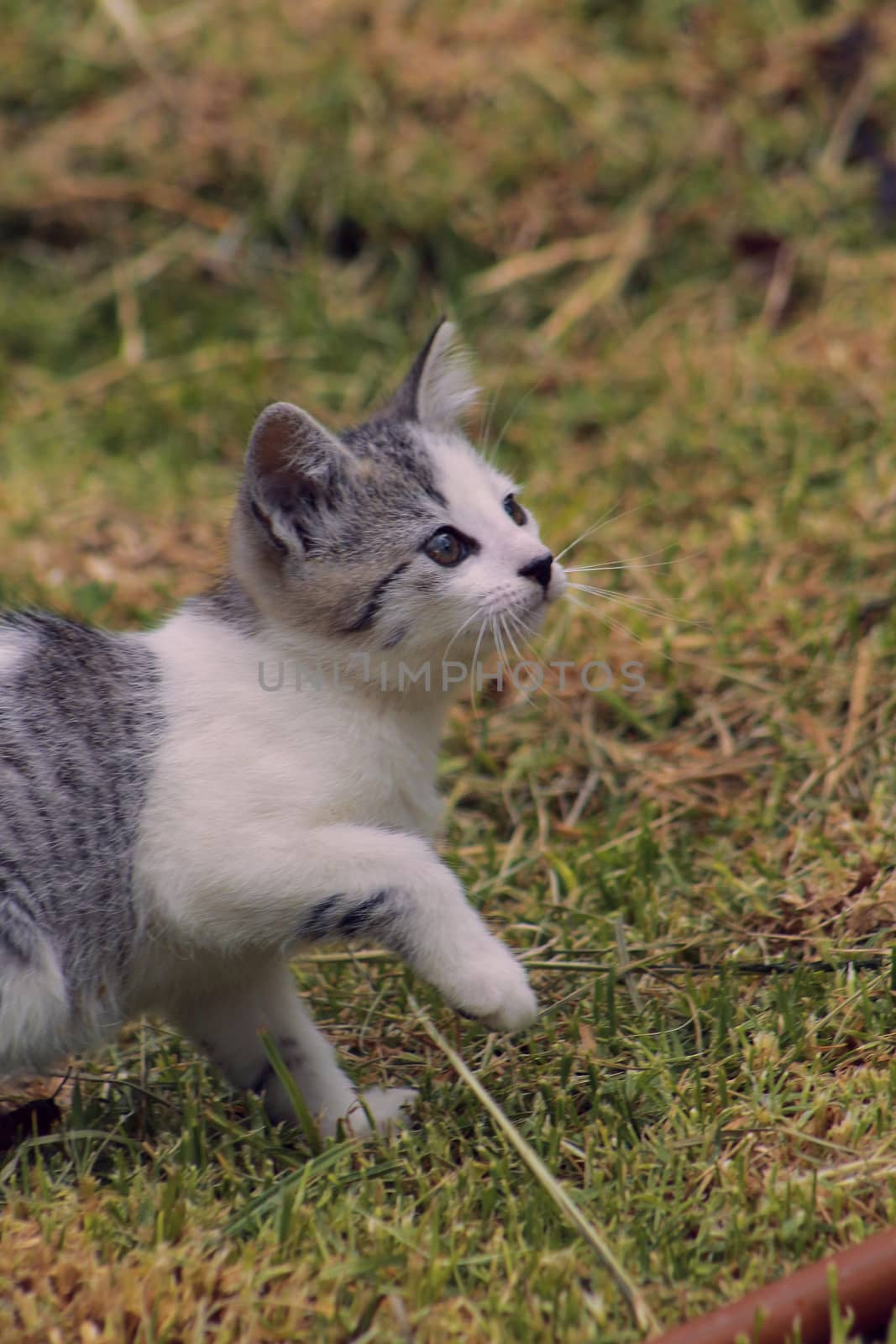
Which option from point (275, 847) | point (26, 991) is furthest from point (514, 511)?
point (26, 991)

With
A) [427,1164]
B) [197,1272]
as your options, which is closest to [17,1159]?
[197,1272]

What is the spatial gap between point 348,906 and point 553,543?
200cm

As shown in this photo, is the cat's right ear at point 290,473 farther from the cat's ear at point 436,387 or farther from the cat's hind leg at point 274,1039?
the cat's hind leg at point 274,1039

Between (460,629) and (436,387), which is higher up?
(436,387)

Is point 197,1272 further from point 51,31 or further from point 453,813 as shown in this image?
point 51,31

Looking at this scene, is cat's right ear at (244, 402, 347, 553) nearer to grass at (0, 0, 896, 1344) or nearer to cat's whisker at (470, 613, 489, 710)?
cat's whisker at (470, 613, 489, 710)

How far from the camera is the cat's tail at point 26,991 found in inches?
89.0

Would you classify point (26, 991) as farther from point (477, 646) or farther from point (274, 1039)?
point (477, 646)

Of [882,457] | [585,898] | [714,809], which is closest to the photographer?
[585,898]

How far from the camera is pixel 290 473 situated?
2.63 meters

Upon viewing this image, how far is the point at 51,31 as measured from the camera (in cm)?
611

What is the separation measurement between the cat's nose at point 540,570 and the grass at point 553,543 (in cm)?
70

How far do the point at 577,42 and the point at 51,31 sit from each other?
2113 mm

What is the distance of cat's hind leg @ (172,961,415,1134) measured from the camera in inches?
101
